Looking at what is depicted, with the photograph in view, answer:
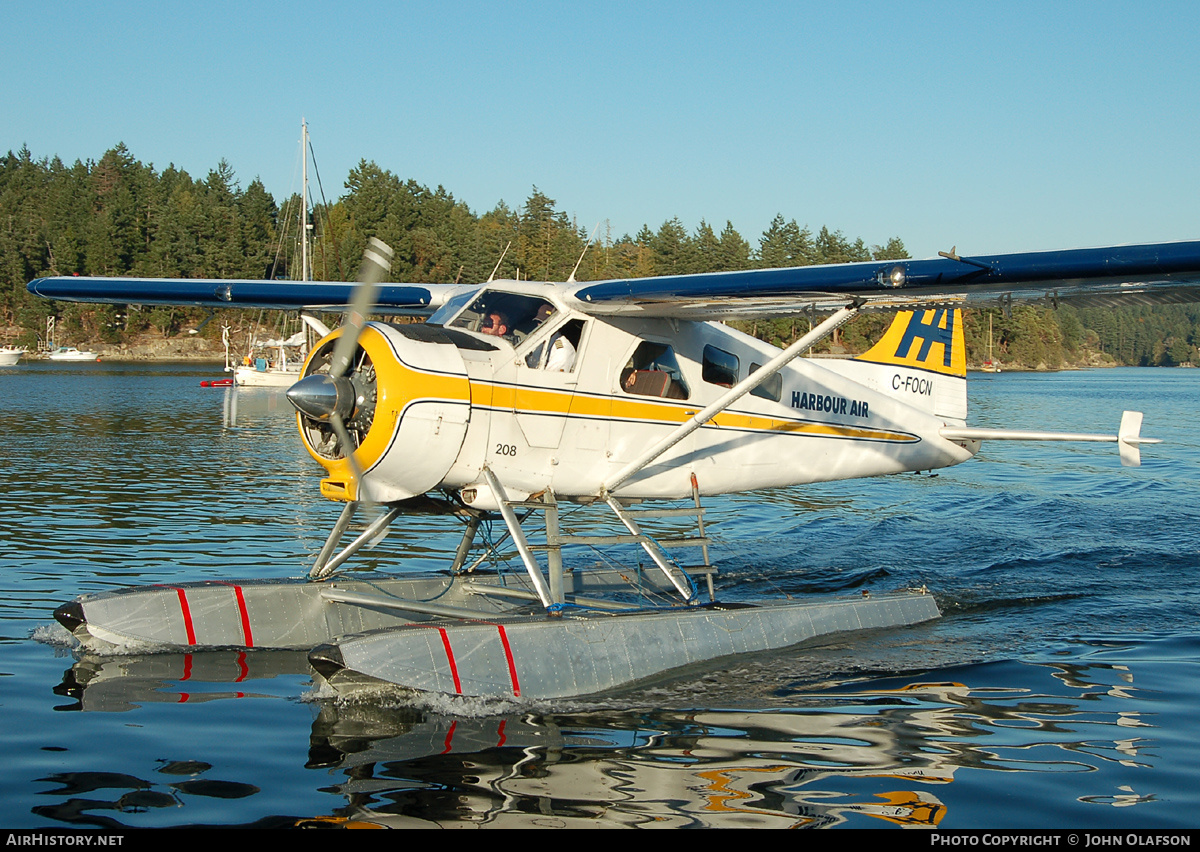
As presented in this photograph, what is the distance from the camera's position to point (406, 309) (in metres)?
9.53

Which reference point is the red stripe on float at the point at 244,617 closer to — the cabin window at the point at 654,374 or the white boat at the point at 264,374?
the cabin window at the point at 654,374

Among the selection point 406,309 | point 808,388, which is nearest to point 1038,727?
point 808,388

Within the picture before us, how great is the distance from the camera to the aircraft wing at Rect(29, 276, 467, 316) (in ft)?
30.4

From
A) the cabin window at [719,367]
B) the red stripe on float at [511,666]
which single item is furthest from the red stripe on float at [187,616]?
the cabin window at [719,367]

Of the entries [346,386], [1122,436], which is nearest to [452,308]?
[346,386]

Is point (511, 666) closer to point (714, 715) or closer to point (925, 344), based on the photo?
point (714, 715)

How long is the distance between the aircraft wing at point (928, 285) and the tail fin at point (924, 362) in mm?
3390

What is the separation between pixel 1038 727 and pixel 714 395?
369 centimetres

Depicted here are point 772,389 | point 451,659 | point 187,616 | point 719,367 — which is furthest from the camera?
point 772,389

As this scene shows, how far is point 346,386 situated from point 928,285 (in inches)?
149

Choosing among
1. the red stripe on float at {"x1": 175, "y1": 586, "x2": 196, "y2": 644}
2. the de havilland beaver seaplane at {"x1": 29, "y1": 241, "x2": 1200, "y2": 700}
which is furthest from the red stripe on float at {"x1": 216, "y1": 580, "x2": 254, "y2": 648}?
the red stripe on float at {"x1": 175, "y1": 586, "x2": 196, "y2": 644}

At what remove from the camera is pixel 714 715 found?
6.17 meters

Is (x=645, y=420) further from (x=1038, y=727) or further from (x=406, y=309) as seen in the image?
(x=1038, y=727)

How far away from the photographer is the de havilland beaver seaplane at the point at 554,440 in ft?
21.0
